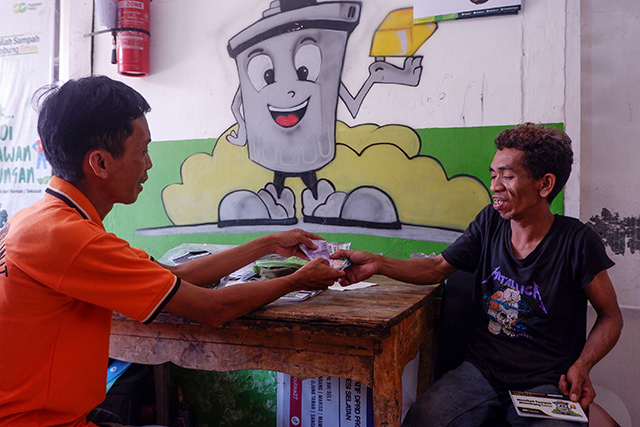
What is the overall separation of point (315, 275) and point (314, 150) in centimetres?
113

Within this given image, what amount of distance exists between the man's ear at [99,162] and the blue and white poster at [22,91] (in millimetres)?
2274

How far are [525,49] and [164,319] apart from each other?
1.97m

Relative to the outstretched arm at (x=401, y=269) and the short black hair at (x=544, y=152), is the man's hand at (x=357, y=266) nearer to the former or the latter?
the outstretched arm at (x=401, y=269)

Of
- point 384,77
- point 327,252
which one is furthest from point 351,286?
point 384,77

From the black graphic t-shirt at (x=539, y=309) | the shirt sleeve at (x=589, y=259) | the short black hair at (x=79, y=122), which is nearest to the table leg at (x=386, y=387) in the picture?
the black graphic t-shirt at (x=539, y=309)

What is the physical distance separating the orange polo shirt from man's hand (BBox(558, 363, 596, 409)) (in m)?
1.29

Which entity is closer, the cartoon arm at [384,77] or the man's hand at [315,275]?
the man's hand at [315,275]

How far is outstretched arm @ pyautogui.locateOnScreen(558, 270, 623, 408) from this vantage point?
5.04 feet

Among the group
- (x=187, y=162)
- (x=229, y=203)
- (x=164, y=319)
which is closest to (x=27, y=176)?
(x=187, y=162)

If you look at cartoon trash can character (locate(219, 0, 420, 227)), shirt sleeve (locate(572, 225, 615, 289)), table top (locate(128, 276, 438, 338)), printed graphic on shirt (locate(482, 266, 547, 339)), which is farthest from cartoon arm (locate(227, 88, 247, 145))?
shirt sleeve (locate(572, 225, 615, 289))

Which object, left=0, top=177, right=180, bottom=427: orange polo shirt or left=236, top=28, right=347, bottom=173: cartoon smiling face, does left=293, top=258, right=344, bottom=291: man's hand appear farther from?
left=236, top=28, right=347, bottom=173: cartoon smiling face

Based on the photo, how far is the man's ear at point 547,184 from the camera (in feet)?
5.65

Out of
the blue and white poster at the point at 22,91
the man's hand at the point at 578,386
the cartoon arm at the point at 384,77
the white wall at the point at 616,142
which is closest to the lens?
the man's hand at the point at 578,386

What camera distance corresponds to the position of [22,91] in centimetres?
324
